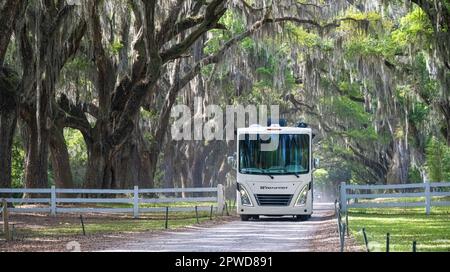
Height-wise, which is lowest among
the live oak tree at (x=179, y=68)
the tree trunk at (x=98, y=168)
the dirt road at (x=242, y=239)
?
the dirt road at (x=242, y=239)

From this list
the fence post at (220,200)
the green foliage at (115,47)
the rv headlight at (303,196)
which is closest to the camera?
the rv headlight at (303,196)

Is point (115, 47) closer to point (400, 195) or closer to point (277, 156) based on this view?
point (277, 156)

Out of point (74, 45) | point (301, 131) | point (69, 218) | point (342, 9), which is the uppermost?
point (342, 9)

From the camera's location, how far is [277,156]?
77.5 ft

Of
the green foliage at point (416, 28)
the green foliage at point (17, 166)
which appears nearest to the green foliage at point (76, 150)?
the green foliage at point (17, 166)

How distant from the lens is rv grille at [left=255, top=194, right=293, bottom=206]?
23.2 meters

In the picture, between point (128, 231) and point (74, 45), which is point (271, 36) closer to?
point (74, 45)

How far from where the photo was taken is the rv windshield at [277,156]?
77.1 ft

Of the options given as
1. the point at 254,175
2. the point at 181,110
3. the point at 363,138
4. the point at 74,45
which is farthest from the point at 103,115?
the point at 363,138

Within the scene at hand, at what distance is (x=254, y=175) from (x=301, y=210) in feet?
5.32

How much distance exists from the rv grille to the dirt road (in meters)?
1.11

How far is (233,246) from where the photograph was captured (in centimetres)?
1489

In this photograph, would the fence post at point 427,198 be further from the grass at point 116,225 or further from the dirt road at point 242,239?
the grass at point 116,225

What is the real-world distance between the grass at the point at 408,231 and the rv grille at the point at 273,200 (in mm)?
1828
